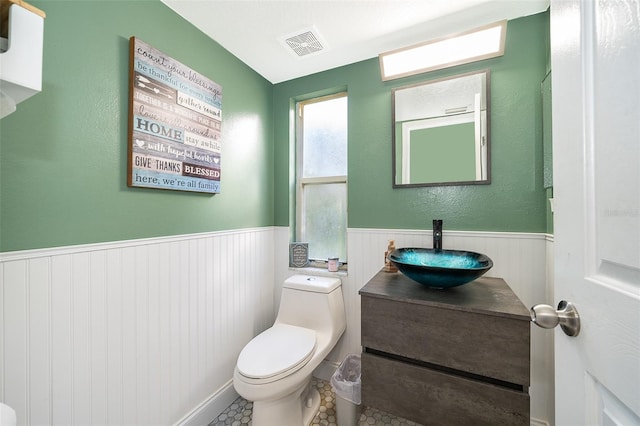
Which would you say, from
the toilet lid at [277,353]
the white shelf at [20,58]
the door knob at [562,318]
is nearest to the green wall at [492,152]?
the toilet lid at [277,353]

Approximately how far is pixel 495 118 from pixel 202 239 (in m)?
1.82

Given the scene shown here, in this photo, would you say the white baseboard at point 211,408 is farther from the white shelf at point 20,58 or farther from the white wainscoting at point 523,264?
the white shelf at point 20,58

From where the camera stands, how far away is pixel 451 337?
94 cm

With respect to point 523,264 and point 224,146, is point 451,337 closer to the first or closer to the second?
point 523,264

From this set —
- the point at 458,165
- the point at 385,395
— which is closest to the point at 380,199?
the point at 458,165

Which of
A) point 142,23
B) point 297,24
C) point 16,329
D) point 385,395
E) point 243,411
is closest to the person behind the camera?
point 16,329

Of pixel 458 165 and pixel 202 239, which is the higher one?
pixel 458 165

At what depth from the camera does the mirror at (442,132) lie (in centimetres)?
143

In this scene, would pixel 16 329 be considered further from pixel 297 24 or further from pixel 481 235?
pixel 481 235

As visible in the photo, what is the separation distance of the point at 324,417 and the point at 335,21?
2263 millimetres

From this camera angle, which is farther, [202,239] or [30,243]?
[202,239]

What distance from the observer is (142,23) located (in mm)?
1156

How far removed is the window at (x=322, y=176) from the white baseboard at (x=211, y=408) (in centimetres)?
102

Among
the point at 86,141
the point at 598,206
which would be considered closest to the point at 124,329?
the point at 86,141
